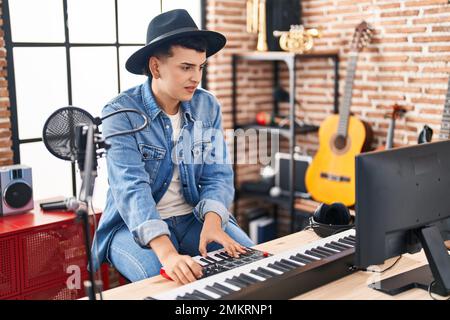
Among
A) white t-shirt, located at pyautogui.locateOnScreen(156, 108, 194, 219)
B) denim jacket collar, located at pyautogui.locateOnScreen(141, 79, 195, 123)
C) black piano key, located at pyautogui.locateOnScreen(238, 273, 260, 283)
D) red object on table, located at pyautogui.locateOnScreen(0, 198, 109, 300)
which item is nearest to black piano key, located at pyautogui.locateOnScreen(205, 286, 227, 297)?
black piano key, located at pyautogui.locateOnScreen(238, 273, 260, 283)

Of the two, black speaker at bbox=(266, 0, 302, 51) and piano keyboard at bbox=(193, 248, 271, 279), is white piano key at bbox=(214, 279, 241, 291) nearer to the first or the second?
piano keyboard at bbox=(193, 248, 271, 279)

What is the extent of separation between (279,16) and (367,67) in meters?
0.75

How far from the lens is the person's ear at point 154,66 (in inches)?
88.4

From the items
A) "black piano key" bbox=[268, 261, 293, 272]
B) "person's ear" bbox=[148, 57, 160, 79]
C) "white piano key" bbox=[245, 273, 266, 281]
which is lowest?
"white piano key" bbox=[245, 273, 266, 281]

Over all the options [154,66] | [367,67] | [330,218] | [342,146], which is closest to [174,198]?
[154,66]

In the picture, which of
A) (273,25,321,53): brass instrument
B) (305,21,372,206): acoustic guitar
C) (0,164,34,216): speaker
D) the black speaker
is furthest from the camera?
the black speaker

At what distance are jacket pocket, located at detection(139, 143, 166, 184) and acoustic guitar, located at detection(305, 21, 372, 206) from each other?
5.73ft

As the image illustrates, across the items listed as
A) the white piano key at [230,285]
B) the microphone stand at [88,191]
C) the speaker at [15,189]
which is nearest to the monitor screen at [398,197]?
the white piano key at [230,285]

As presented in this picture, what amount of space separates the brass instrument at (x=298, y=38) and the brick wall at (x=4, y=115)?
6.09ft

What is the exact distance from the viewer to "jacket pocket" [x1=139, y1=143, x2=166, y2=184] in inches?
87.1

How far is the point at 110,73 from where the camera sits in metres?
3.62

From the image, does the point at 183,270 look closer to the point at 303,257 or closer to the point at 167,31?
the point at 303,257

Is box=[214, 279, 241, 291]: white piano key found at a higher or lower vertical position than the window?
lower
